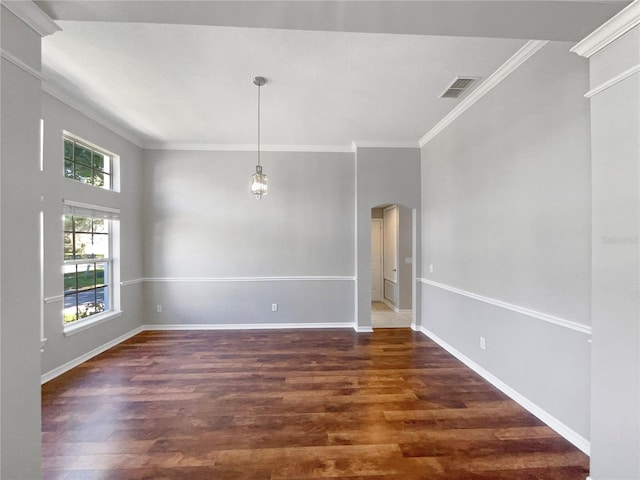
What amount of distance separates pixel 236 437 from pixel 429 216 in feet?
12.5

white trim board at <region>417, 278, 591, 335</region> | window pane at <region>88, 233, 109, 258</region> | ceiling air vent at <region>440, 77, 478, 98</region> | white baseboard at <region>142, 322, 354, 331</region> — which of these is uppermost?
ceiling air vent at <region>440, 77, 478, 98</region>

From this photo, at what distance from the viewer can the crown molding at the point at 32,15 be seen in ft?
4.65

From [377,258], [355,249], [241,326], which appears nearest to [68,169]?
[241,326]

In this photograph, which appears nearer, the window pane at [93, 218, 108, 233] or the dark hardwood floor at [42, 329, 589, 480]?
the dark hardwood floor at [42, 329, 589, 480]

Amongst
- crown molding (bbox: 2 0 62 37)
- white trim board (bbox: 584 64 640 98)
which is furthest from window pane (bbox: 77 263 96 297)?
white trim board (bbox: 584 64 640 98)

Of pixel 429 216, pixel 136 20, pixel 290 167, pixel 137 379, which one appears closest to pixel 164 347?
pixel 137 379

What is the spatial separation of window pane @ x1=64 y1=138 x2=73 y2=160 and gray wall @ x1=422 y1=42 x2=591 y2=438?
4.85m

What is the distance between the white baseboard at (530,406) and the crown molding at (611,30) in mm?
2572

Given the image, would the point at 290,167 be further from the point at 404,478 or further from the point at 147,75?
the point at 404,478

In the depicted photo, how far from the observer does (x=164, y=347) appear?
4.09 m

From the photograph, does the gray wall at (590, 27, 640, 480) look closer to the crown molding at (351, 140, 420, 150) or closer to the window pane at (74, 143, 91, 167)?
the crown molding at (351, 140, 420, 150)

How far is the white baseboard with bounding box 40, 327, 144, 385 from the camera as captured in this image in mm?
3105

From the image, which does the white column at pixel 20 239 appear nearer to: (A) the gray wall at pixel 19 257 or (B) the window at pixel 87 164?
(A) the gray wall at pixel 19 257

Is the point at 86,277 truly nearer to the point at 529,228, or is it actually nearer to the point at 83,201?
the point at 83,201
